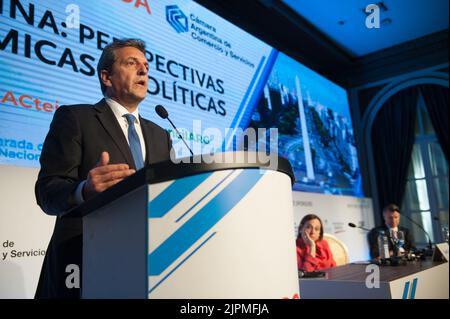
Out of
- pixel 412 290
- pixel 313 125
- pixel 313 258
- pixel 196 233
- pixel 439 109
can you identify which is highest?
pixel 439 109

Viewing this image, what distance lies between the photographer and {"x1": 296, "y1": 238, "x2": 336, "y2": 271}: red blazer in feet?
11.4

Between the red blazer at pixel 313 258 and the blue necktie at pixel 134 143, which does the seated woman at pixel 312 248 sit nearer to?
the red blazer at pixel 313 258

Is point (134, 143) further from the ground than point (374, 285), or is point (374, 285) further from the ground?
point (134, 143)

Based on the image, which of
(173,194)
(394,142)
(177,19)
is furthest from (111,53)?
(394,142)

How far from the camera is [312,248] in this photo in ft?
11.7

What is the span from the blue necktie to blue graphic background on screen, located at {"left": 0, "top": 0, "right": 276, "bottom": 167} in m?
1.15

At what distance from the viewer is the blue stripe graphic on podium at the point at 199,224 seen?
778 millimetres

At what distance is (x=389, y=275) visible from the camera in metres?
2.45

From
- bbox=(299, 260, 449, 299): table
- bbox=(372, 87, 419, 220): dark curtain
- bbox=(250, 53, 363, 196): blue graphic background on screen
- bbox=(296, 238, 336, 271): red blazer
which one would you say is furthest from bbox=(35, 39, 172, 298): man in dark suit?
bbox=(372, 87, 419, 220): dark curtain

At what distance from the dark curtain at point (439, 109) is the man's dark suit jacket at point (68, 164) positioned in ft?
21.1

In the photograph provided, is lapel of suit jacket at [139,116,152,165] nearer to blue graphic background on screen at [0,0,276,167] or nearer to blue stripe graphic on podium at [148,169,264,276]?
blue stripe graphic on podium at [148,169,264,276]

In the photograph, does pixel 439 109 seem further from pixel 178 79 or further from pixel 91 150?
pixel 91 150

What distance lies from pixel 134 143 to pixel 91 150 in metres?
0.16
